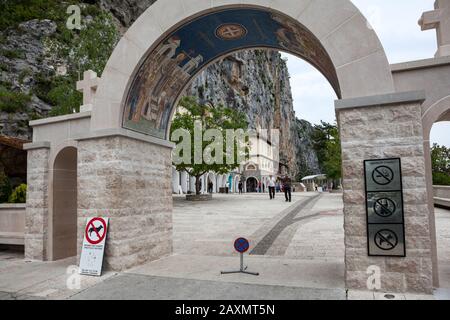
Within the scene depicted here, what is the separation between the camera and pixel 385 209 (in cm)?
466

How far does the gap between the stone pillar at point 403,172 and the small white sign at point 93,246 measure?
4.27 metres

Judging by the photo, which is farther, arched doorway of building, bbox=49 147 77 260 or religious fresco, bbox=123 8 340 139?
arched doorway of building, bbox=49 147 77 260

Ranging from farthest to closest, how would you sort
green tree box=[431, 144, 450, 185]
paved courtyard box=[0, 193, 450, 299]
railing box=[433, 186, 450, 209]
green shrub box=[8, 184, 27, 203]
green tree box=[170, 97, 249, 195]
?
green tree box=[431, 144, 450, 185] → green tree box=[170, 97, 249, 195] → railing box=[433, 186, 450, 209] → green shrub box=[8, 184, 27, 203] → paved courtyard box=[0, 193, 450, 299]

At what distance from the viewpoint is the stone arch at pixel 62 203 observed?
7730 mm

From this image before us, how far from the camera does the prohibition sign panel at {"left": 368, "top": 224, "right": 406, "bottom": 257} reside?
4551mm

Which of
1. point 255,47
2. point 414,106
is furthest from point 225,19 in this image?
point 414,106

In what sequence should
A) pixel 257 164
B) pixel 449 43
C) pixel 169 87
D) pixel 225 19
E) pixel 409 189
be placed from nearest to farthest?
pixel 409 189, pixel 449 43, pixel 225 19, pixel 169 87, pixel 257 164

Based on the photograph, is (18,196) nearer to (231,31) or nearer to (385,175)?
(231,31)

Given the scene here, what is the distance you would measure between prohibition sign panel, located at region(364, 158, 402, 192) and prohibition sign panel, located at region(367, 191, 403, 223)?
88mm

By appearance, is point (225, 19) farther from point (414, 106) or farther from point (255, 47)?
point (414, 106)

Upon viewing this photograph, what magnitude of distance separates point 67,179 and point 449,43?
27.5 ft

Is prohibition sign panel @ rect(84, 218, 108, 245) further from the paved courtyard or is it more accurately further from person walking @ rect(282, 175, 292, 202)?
person walking @ rect(282, 175, 292, 202)

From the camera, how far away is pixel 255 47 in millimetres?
Answer: 7523

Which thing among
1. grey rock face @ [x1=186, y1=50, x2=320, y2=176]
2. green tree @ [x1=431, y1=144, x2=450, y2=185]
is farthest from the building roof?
green tree @ [x1=431, y1=144, x2=450, y2=185]
